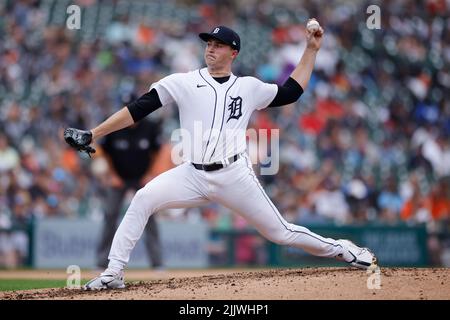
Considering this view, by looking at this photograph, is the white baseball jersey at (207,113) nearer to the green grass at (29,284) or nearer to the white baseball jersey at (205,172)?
the white baseball jersey at (205,172)

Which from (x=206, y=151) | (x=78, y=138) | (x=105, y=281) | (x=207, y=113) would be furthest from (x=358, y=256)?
(x=78, y=138)

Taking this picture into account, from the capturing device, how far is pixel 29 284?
31.1 ft

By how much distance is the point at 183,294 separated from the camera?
21.7 ft

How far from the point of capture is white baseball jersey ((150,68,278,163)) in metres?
6.79

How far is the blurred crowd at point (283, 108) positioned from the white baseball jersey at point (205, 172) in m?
5.99

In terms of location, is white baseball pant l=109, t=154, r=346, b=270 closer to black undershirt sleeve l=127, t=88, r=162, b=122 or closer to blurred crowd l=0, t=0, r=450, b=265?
black undershirt sleeve l=127, t=88, r=162, b=122

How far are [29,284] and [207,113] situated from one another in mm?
3681

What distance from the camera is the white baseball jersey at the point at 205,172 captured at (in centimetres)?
679

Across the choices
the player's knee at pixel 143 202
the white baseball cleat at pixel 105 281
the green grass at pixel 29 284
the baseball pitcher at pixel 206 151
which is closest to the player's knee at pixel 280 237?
the baseball pitcher at pixel 206 151

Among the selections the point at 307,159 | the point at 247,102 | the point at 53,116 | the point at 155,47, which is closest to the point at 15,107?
the point at 53,116

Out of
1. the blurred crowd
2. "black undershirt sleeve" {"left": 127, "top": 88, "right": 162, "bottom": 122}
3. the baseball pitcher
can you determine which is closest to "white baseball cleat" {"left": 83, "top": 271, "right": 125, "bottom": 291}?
the baseball pitcher

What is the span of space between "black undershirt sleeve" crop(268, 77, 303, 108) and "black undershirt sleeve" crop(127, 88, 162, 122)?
95cm

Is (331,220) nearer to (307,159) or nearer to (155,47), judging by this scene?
(307,159)

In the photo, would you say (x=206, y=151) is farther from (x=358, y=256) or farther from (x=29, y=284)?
(x=29, y=284)
